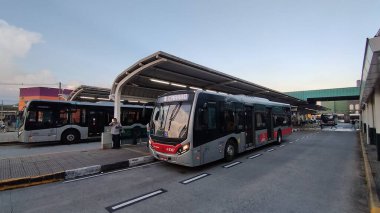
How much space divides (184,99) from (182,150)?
183 centimetres

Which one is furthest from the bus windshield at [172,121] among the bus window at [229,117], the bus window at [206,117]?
the bus window at [229,117]

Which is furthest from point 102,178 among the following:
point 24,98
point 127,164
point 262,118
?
point 24,98

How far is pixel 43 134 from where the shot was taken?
1280cm

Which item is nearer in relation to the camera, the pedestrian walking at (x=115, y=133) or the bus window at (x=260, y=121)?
the bus window at (x=260, y=121)

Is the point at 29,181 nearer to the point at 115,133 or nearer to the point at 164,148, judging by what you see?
the point at 164,148

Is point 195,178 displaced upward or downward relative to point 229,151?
downward

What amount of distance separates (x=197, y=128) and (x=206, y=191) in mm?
2269

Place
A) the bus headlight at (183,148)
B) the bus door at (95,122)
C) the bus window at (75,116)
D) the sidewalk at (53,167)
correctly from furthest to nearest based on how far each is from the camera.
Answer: the bus door at (95,122) < the bus window at (75,116) < the bus headlight at (183,148) < the sidewalk at (53,167)

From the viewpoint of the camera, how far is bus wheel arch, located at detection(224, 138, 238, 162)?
8.19m

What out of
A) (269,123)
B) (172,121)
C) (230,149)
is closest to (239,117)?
(230,149)

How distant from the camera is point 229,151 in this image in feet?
27.4

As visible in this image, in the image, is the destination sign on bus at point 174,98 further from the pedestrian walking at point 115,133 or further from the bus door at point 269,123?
the bus door at point 269,123

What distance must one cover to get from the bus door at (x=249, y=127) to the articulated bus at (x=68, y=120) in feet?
18.5

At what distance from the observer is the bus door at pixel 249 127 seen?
981 centimetres
